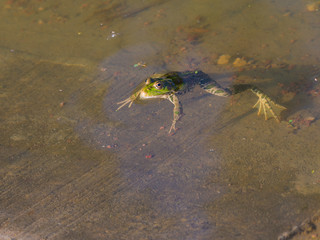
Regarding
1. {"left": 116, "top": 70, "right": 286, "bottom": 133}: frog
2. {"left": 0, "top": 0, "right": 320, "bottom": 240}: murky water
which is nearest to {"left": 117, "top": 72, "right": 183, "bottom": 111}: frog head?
{"left": 116, "top": 70, "right": 286, "bottom": 133}: frog

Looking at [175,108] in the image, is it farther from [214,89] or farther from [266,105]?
[266,105]

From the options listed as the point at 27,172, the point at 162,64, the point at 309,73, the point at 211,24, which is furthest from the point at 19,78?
the point at 309,73

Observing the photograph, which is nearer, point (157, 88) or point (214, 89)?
point (157, 88)

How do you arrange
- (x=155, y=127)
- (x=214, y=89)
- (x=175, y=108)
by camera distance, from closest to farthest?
(x=155, y=127) → (x=175, y=108) → (x=214, y=89)

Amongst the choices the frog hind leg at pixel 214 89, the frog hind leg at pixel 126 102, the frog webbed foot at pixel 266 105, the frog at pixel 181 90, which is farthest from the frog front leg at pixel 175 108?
the frog webbed foot at pixel 266 105

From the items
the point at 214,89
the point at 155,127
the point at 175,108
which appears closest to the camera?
the point at 155,127

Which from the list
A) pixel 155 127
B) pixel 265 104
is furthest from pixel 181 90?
pixel 265 104

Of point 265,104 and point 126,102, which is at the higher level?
point 126,102
